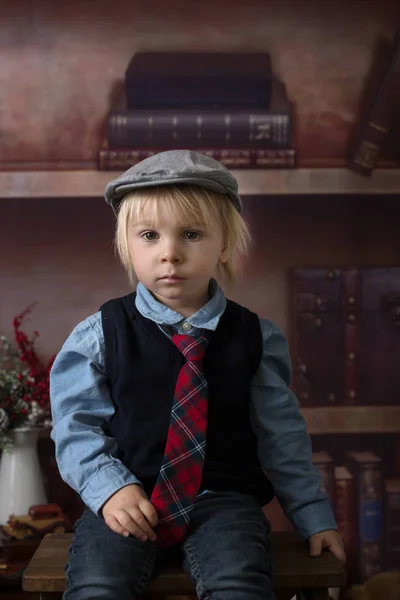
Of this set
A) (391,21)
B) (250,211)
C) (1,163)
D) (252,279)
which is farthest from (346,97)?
(1,163)

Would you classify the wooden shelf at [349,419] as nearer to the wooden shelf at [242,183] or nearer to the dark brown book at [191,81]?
the wooden shelf at [242,183]

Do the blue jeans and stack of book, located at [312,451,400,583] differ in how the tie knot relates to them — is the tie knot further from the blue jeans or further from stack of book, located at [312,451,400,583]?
stack of book, located at [312,451,400,583]

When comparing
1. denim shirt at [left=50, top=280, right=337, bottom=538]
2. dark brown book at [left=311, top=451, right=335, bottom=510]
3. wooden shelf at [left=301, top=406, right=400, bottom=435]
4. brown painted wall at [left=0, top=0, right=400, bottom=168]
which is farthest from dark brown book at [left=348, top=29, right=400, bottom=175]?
denim shirt at [left=50, top=280, right=337, bottom=538]

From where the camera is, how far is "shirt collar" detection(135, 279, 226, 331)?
1.23 meters

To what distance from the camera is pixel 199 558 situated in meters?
1.09

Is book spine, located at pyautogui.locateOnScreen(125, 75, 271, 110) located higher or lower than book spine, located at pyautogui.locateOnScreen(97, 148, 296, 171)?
higher

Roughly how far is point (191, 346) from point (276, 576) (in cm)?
35

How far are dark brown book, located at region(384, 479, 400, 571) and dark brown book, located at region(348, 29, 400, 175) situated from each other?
0.81 metres

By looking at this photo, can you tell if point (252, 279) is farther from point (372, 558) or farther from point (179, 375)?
point (179, 375)

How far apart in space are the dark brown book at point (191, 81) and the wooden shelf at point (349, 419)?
2.52 feet

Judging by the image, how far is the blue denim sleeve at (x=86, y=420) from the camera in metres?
1.13

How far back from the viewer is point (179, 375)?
119 cm

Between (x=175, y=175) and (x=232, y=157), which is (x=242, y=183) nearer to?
(x=232, y=157)

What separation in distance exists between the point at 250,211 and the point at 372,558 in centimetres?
92
